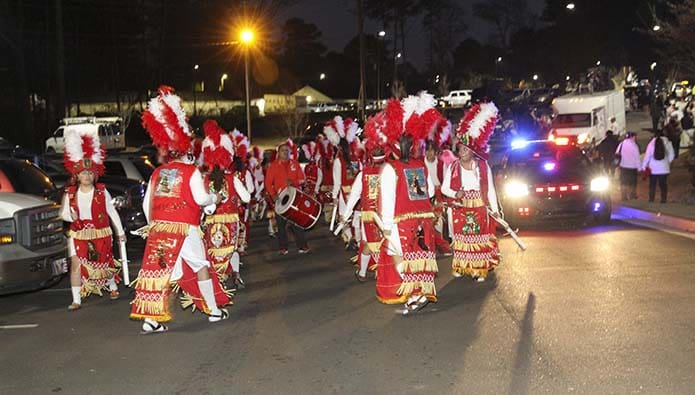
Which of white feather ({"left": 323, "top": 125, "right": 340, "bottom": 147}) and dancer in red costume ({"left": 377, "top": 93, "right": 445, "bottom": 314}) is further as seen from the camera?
white feather ({"left": 323, "top": 125, "right": 340, "bottom": 147})

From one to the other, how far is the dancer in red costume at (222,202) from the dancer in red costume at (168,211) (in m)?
1.42

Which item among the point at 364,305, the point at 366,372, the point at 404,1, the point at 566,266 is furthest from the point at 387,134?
the point at 404,1

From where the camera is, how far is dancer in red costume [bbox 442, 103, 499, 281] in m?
10.3

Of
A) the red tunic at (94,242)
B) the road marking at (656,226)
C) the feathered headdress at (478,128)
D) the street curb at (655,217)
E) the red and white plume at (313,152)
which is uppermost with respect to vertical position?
the feathered headdress at (478,128)

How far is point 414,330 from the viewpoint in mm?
8000

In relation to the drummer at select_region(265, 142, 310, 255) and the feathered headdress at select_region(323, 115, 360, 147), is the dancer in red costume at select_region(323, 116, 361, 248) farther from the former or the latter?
the drummer at select_region(265, 142, 310, 255)

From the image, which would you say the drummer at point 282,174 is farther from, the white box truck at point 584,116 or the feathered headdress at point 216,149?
the white box truck at point 584,116

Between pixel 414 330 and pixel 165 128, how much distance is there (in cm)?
313

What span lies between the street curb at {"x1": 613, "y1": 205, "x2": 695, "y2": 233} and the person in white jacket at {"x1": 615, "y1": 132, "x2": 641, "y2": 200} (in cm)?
124

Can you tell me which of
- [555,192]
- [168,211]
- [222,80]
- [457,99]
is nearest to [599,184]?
[555,192]

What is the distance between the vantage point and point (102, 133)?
37.4m

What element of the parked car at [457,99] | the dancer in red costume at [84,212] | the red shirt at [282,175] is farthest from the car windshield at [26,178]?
the parked car at [457,99]

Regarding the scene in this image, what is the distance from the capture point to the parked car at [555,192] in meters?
15.1

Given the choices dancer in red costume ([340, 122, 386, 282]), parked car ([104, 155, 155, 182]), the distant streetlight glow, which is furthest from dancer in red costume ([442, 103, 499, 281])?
the distant streetlight glow
